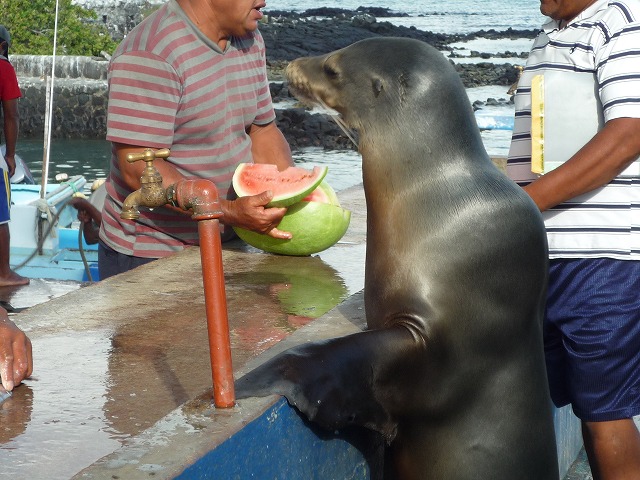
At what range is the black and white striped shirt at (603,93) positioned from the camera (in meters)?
3.87

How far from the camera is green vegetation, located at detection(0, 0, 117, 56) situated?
2658cm

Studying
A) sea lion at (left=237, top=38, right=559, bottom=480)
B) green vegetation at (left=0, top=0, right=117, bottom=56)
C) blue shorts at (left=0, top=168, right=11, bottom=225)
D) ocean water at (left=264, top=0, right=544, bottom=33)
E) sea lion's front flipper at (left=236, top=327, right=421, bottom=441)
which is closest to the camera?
sea lion's front flipper at (left=236, top=327, right=421, bottom=441)

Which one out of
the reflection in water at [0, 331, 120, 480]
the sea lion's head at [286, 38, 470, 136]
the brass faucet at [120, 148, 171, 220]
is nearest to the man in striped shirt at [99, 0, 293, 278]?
Result: the sea lion's head at [286, 38, 470, 136]

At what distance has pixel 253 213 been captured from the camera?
495 cm

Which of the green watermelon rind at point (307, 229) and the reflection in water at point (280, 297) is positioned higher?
the green watermelon rind at point (307, 229)

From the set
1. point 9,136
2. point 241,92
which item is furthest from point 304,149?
point 241,92

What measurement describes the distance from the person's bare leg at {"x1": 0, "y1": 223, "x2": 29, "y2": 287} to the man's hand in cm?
415

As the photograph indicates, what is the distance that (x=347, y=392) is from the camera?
3.23m

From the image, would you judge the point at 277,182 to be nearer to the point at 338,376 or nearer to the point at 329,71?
the point at 329,71

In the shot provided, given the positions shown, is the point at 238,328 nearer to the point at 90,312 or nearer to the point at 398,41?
the point at 90,312

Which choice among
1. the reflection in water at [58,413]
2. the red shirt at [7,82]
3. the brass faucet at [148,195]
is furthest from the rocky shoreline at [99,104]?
the brass faucet at [148,195]

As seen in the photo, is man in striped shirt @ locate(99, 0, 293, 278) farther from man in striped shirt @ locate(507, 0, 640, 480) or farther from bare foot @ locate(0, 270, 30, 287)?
bare foot @ locate(0, 270, 30, 287)

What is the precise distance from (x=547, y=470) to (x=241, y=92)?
8.56 feet

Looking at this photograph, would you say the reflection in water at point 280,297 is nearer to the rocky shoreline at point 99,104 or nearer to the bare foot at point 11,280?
the bare foot at point 11,280
